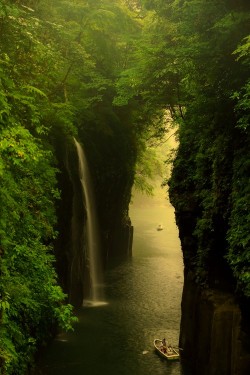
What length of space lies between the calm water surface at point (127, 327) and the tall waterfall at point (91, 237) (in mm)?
930

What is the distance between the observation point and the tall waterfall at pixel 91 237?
1145 inches

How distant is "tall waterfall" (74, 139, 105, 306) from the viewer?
29095mm

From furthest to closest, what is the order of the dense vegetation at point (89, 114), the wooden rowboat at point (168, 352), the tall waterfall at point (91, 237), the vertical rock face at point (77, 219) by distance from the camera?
1. the tall waterfall at point (91, 237)
2. the vertical rock face at point (77, 219)
3. the wooden rowboat at point (168, 352)
4. the dense vegetation at point (89, 114)

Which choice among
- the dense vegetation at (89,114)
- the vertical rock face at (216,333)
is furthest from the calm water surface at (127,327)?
the dense vegetation at (89,114)

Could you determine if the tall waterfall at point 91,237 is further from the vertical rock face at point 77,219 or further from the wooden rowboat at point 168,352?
the wooden rowboat at point 168,352

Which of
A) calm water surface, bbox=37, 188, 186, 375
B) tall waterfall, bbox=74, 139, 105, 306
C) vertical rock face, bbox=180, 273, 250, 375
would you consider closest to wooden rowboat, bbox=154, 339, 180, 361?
calm water surface, bbox=37, 188, 186, 375

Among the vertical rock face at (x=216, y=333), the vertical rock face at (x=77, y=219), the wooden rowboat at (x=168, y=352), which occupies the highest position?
the vertical rock face at (x=77, y=219)

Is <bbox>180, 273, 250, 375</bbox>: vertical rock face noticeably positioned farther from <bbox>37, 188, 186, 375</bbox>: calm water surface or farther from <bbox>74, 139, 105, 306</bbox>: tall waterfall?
<bbox>74, 139, 105, 306</bbox>: tall waterfall

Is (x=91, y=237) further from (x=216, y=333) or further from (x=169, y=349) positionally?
(x=216, y=333)

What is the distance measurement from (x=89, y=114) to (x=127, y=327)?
13.9m

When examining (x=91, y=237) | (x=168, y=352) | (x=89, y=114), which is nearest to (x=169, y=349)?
(x=168, y=352)

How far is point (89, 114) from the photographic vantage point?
25391 mm

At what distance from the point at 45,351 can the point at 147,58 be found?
1542 centimetres

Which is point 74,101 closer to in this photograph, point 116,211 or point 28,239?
point 28,239
